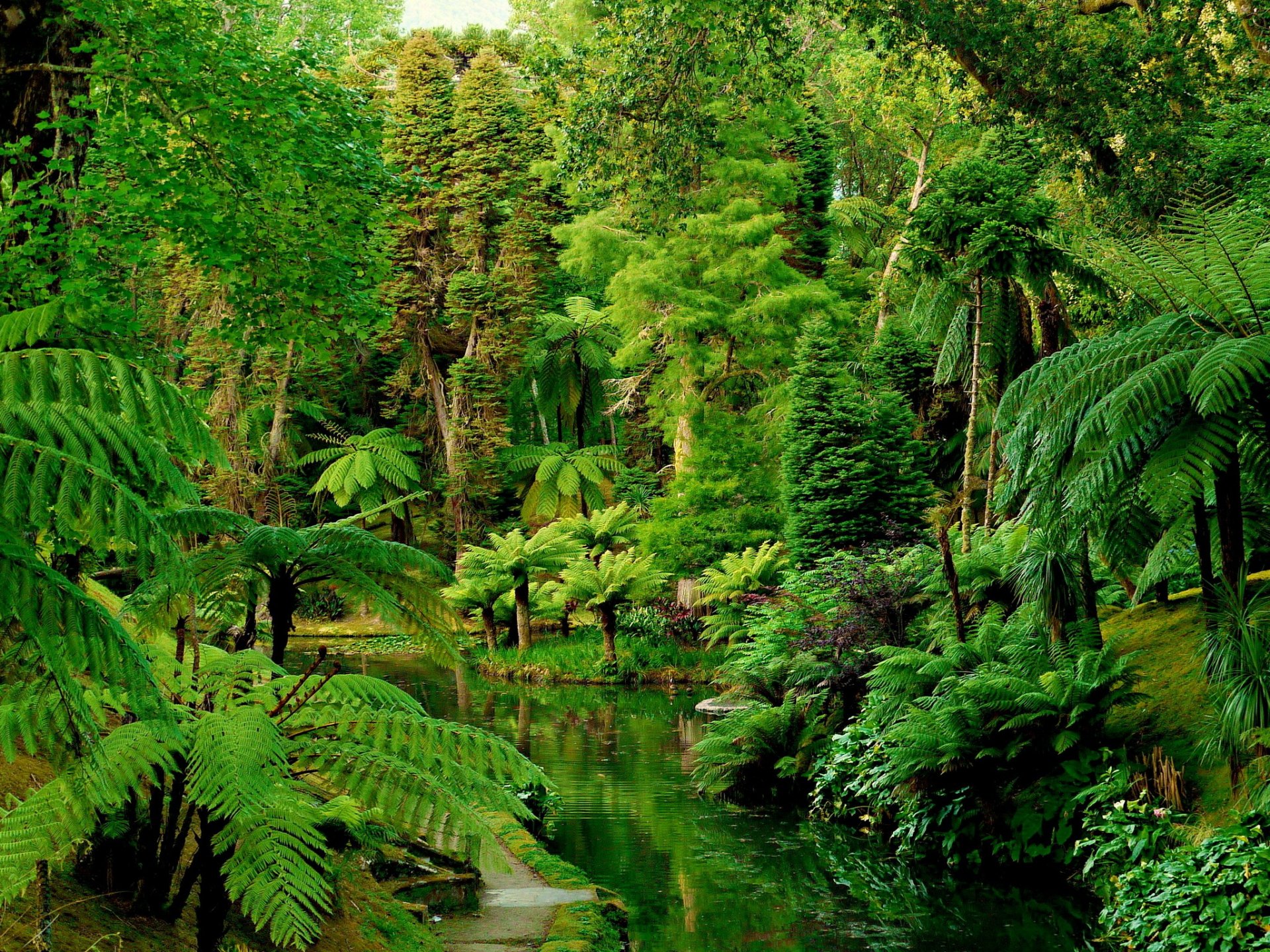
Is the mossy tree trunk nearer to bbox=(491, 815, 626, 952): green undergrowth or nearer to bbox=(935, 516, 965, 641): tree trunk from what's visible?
bbox=(935, 516, 965, 641): tree trunk

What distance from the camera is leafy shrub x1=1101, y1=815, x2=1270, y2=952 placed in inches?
197

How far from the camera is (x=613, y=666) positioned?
17.3 meters

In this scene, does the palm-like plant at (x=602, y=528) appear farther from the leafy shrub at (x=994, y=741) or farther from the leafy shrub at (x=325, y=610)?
the leafy shrub at (x=994, y=741)

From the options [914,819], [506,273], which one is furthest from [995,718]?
[506,273]

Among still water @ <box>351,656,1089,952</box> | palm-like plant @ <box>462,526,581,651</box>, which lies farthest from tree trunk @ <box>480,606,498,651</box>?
still water @ <box>351,656,1089,952</box>

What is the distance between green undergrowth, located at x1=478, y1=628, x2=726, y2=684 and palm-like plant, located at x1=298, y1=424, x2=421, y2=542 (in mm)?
5844

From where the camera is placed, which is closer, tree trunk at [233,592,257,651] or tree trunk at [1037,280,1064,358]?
tree trunk at [233,592,257,651]

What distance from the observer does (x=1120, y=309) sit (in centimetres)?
1027

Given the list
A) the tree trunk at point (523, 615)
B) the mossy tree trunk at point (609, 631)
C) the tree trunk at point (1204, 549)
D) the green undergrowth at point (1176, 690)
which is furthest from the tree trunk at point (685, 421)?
the tree trunk at point (1204, 549)

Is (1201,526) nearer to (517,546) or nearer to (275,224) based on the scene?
(275,224)

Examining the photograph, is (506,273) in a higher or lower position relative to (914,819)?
higher

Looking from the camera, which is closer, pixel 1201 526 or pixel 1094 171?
pixel 1201 526

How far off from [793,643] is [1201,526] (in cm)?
468

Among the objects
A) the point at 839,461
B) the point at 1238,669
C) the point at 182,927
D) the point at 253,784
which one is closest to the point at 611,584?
the point at 839,461
